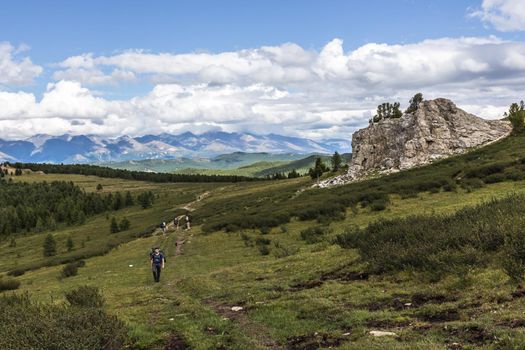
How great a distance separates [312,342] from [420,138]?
8120 centimetres

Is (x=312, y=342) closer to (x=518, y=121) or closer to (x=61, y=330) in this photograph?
(x=61, y=330)

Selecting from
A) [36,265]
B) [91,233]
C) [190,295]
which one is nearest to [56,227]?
[91,233]

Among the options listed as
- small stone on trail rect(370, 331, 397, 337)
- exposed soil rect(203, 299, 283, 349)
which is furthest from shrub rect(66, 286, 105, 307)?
small stone on trail rect(370, 331, 397, 337)

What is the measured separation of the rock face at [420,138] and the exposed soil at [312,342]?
244ft

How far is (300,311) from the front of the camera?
1662cm

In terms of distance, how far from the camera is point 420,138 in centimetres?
8619

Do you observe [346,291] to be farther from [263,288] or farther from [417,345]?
[417,345]

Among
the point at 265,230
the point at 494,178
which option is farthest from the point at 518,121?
the point at 265,230

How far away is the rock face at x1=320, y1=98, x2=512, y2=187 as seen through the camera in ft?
278

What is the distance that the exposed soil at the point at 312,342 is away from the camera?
12.5m

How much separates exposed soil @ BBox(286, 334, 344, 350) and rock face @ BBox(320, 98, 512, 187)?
7437cm

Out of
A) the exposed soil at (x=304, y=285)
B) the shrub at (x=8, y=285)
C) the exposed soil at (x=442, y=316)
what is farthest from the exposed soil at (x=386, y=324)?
the shrub at (x=8, y=285)

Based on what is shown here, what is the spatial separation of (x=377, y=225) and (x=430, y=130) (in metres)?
66.6

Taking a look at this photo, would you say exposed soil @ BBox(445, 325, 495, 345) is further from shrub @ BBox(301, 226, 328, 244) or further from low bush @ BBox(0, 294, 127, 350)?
shrub @ BBox(301, 226, 328, 244)
